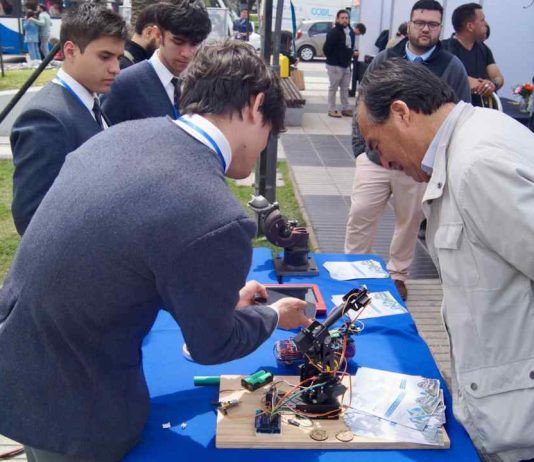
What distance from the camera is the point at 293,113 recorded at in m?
9.20

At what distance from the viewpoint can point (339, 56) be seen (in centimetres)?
938

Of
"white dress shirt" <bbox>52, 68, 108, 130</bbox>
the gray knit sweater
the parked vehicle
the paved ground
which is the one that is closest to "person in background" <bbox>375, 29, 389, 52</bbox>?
the paved ground

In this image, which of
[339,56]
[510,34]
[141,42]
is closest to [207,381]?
[141,42]

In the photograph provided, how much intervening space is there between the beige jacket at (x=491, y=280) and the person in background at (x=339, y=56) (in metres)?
8.23

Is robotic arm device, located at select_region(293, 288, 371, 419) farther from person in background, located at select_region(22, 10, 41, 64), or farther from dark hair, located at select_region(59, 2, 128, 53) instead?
person in background, located at select_region(22, 10, 41, 64)

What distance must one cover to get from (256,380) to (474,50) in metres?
4.15

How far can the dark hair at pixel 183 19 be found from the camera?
9.21 ft

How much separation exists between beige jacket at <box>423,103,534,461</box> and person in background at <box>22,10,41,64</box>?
16409 mm

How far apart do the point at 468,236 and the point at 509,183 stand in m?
0.17

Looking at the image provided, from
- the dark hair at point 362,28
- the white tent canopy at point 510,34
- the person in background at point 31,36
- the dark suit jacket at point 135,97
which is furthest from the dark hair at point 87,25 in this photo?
the person in background at point 31,36

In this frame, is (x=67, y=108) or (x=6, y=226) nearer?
(x=67, y=108)

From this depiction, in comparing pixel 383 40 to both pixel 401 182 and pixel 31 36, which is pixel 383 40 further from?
pixel 31 36

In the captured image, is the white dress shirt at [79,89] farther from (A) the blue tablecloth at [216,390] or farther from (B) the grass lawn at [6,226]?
(B) the grass lawn at [6,226]

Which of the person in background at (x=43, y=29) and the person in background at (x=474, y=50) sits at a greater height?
the person in background at (x=474, y=50)
